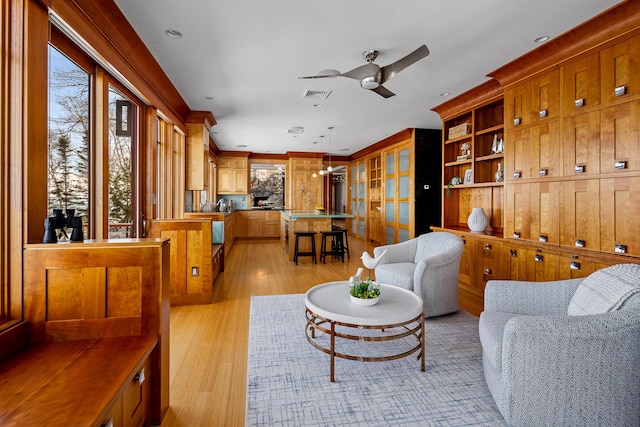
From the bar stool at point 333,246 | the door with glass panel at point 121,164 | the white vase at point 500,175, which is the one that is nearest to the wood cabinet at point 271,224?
the bar stool at point 333,246

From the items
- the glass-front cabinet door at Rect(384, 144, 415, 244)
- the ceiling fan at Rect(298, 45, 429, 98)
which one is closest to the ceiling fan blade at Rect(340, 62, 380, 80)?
the ceiling fan at Rect(298, 45, 429, 98)

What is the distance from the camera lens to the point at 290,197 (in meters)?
9.56

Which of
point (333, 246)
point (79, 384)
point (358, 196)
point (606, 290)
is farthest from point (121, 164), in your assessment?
point (358, 196)

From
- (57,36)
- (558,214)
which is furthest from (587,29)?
(57,36)

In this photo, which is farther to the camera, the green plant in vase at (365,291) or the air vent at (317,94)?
the air vent at (317,94)

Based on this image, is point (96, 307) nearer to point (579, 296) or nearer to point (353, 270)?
point (579, 296)

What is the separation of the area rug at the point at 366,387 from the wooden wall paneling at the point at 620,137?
73.1 inches

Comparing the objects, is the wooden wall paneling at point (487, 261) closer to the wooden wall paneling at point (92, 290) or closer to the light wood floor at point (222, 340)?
the light wood floor at point (222, 340)

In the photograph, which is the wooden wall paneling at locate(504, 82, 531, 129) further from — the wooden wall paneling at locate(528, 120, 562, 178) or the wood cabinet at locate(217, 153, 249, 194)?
the wood cabinet at locate(217, 153, 249, 194)

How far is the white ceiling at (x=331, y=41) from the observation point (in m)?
2.44

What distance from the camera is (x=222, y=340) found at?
2805mm

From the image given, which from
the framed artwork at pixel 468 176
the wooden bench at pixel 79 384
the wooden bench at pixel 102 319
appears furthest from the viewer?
the framed artwork at pixel 468 176

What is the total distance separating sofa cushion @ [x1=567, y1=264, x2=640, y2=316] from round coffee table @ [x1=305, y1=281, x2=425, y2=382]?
3.06 ft

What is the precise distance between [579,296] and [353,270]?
380cm
